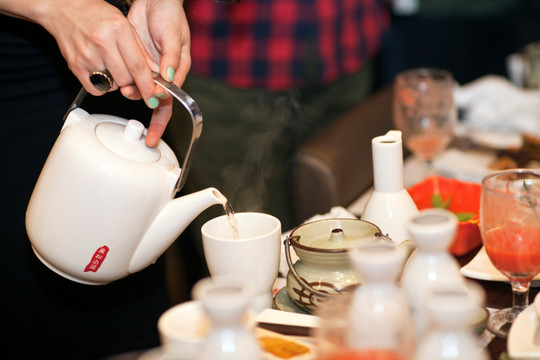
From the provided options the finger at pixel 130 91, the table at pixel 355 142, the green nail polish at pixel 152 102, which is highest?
the finger at pixel 130 91

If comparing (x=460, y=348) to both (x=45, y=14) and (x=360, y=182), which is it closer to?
(x=45, y=14)

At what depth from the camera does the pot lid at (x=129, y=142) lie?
106 cm

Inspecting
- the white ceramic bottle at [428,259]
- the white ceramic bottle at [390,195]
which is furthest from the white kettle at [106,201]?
the white ceramic bottle at [428,259]

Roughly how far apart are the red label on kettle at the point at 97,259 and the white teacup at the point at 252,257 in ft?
0.53

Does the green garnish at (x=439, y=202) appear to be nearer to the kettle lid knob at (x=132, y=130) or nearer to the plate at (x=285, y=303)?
the plate at (x=285, y=303)

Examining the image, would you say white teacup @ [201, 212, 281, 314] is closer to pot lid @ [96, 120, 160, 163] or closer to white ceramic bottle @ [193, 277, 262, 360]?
pot lid @ [96, 120, 160, 163]

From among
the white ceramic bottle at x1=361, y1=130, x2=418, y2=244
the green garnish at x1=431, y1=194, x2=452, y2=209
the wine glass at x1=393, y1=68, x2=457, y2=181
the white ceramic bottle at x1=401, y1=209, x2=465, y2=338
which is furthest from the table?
the white ceramic bottle at x1=401, y1=209, x2=465, y2=338

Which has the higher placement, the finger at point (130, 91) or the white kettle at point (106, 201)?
the finger at point (130, 91)

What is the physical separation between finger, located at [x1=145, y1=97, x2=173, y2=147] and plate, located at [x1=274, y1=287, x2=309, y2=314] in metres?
0.31

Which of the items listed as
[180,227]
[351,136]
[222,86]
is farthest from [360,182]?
[222,86]

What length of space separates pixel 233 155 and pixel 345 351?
88.0 inches

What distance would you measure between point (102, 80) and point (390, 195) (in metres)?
0.51

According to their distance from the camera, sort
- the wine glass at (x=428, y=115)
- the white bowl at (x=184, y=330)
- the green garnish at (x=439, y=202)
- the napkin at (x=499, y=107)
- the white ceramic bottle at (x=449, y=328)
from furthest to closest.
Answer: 1. the napkin at (x=499, y=107)
2. the wine glass at (x=428, y=115)
3. the green garnish at (x=439, y=202)
4. the white bowl at (x=184, y=330)
5. the white ceramic bottle at (x=449, y=328)

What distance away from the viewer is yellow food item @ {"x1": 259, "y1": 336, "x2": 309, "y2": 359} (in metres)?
0.84
